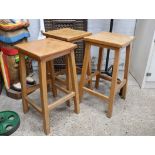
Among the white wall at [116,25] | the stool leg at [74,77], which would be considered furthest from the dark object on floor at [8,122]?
the white wall at [116,25]

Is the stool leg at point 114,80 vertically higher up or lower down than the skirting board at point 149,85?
higher up

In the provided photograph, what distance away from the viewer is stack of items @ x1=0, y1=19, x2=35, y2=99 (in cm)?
196

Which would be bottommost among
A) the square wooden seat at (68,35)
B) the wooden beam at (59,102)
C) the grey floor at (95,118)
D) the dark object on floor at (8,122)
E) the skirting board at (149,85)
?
the grey floor at (95,118)

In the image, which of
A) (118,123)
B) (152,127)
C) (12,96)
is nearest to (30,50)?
(12,96)

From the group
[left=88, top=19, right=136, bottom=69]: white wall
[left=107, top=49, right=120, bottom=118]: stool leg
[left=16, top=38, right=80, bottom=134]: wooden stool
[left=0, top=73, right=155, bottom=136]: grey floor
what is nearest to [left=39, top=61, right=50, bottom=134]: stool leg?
[left=16, top=38, right=80, bottom=134]: wooden stool

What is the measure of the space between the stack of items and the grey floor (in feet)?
0.50

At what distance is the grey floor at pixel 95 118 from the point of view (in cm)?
162

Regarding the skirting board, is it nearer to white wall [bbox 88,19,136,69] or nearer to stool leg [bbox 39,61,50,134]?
white wall [bbox 88,19,136,69]

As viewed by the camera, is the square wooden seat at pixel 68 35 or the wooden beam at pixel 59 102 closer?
the wooden beam at pixel 59 102

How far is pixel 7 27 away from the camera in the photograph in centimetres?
191

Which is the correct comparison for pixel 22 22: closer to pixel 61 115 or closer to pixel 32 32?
pixel 32 32

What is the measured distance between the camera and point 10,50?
203 cm

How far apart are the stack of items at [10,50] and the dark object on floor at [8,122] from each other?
0.33 meters

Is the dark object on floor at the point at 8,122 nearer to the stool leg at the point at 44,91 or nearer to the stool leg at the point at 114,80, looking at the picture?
the stool leg at the point at 44,91
